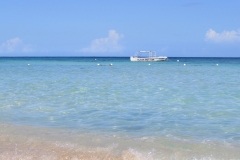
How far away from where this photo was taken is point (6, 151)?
6.11 meters

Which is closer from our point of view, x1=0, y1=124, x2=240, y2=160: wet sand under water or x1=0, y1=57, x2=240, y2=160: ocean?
x1=0, y1=124, x2=240, y2=160: wet sand under water

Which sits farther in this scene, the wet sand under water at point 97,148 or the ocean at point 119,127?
the ocean at point 119,127

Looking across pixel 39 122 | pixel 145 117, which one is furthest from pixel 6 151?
pixel 145 117

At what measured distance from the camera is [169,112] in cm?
1017

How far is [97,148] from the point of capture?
6484 mm

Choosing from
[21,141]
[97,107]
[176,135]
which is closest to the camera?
[21,141]

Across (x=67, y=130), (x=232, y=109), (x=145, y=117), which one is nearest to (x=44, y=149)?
(x=67, y=130)

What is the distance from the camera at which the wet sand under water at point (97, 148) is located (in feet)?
19.8

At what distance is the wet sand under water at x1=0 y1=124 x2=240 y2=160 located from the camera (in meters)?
6.05

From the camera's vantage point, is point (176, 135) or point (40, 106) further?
point (40, 106)

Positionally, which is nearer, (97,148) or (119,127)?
(97,148)

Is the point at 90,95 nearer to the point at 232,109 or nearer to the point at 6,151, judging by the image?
the point at 232,109

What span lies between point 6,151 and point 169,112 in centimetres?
559

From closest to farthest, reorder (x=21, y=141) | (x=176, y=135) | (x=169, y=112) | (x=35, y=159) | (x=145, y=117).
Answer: (x=35, y=159)
(x=21, y=141)
(x=176, y=135)
(x=145, y=117)
(x=169, y=112)
